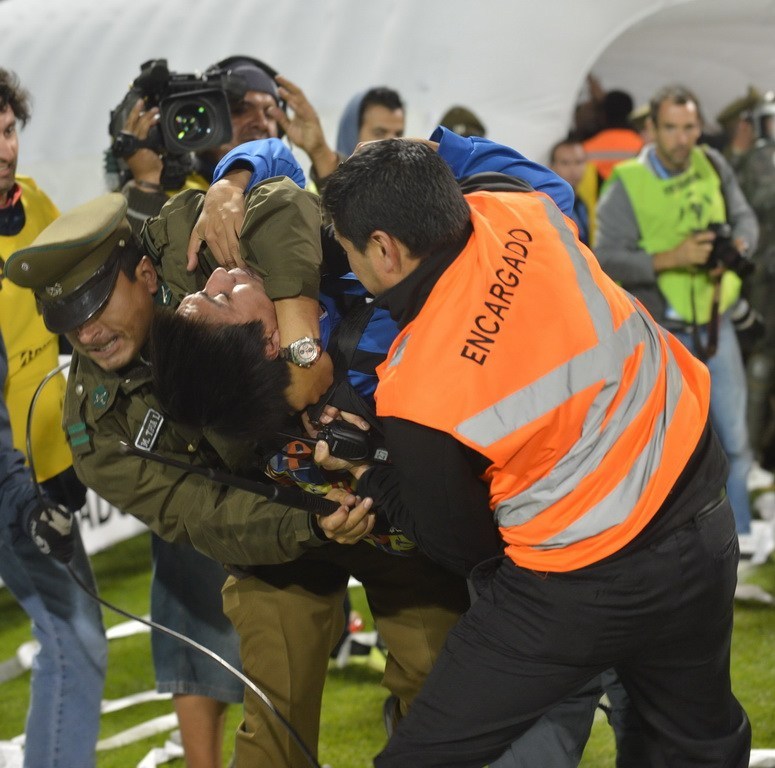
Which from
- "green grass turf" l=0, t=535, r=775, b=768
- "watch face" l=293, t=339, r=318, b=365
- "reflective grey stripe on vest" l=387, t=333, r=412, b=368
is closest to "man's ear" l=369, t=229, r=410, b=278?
"reflective grey stripe on vest" l=387, t=333, r=412, b=368

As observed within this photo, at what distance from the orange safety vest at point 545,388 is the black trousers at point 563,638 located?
66 mm

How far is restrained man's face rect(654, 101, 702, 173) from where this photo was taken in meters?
5.20

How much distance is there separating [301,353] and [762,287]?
448 centimetres

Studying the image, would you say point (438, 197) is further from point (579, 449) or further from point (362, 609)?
point (362, 609)

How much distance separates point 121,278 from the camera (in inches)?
106

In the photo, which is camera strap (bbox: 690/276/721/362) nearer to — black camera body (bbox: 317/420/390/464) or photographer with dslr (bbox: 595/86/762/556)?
photographer with dslr (bbox: 595/86/762/556)

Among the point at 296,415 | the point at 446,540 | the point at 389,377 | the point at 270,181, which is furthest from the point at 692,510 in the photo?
the point at 270,181

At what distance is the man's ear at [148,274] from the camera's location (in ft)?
9.07

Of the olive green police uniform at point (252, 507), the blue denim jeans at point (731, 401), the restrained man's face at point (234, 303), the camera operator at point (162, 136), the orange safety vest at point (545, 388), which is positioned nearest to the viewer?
the orange safety vest at point (545, 388)

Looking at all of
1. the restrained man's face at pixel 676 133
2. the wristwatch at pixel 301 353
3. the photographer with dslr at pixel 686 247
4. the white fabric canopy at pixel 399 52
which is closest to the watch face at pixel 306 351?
the wristwatch at pixel 301 353

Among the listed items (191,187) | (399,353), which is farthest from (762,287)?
(399,353)

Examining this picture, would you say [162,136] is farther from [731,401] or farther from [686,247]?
[731,401]

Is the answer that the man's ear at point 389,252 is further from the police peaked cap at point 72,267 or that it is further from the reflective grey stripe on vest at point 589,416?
the police peaked cap at point 72,267

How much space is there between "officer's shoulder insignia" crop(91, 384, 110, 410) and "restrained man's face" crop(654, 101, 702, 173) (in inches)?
130
